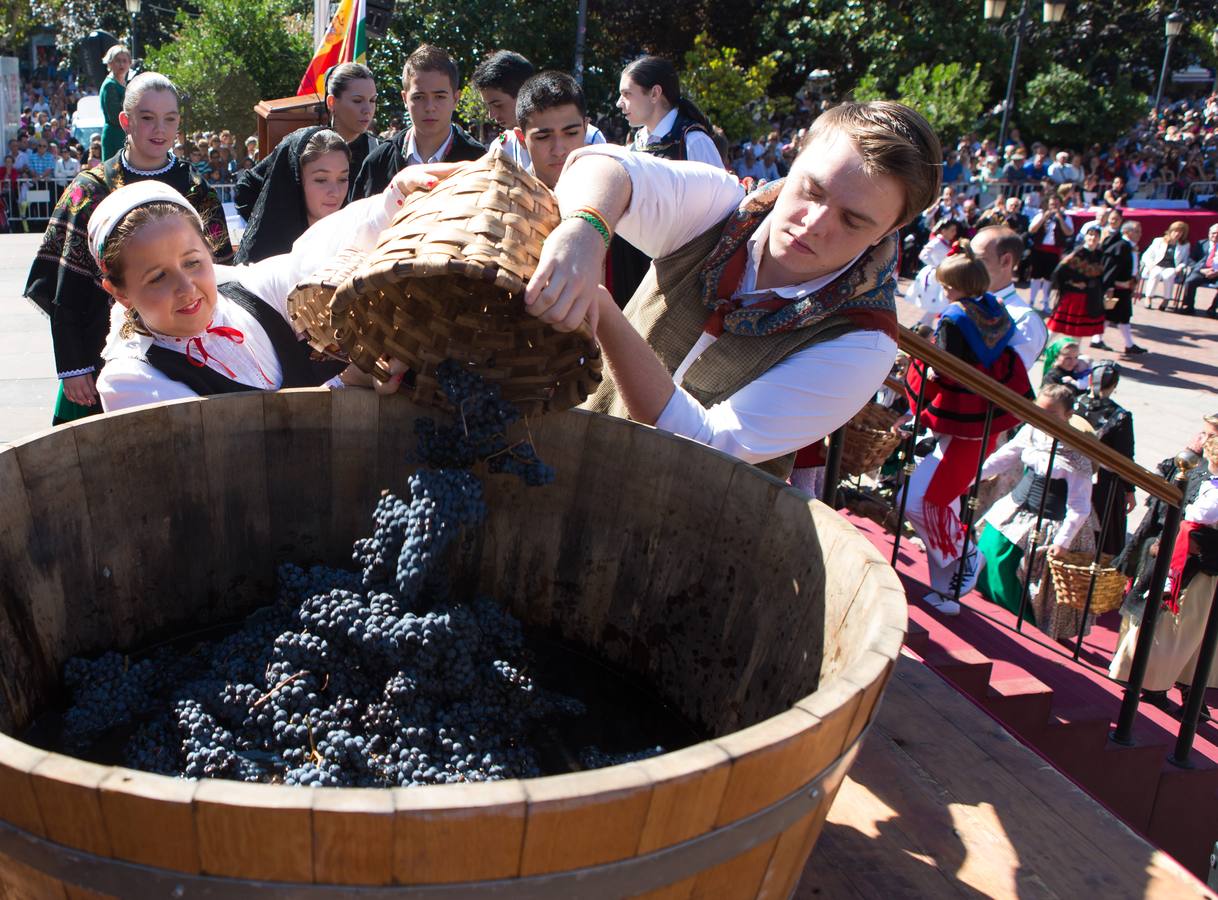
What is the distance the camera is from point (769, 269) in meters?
2.10

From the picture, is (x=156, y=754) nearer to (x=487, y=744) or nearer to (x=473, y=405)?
(x=487, y=744)

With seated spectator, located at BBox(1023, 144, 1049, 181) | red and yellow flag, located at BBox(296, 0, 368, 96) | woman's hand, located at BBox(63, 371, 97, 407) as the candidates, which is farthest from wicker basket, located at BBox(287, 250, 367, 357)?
seated spectator, located at BBox(1023, 144, 1049, 181)

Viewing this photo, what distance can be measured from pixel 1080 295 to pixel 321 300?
34.7 feet

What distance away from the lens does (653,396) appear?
196 cm

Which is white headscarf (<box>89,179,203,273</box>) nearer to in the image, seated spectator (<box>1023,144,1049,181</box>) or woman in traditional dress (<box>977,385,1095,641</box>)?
woman in traditional dress (<box>977,385,1095,641</box>)

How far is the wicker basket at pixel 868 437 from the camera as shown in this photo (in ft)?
12.7

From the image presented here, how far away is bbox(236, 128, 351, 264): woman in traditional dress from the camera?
13.6ft

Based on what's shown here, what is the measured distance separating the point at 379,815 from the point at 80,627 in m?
1.13

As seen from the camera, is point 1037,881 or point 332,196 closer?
point 1037,881

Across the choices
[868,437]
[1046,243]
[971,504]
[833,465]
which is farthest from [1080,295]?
[833,465]

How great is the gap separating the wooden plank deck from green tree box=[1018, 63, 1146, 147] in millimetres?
24234

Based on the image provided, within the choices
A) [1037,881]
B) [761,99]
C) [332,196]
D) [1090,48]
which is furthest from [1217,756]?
[1090,48]

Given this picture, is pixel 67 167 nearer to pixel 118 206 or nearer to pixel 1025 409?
pixel 118 206

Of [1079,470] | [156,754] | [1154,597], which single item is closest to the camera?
[156,754]
